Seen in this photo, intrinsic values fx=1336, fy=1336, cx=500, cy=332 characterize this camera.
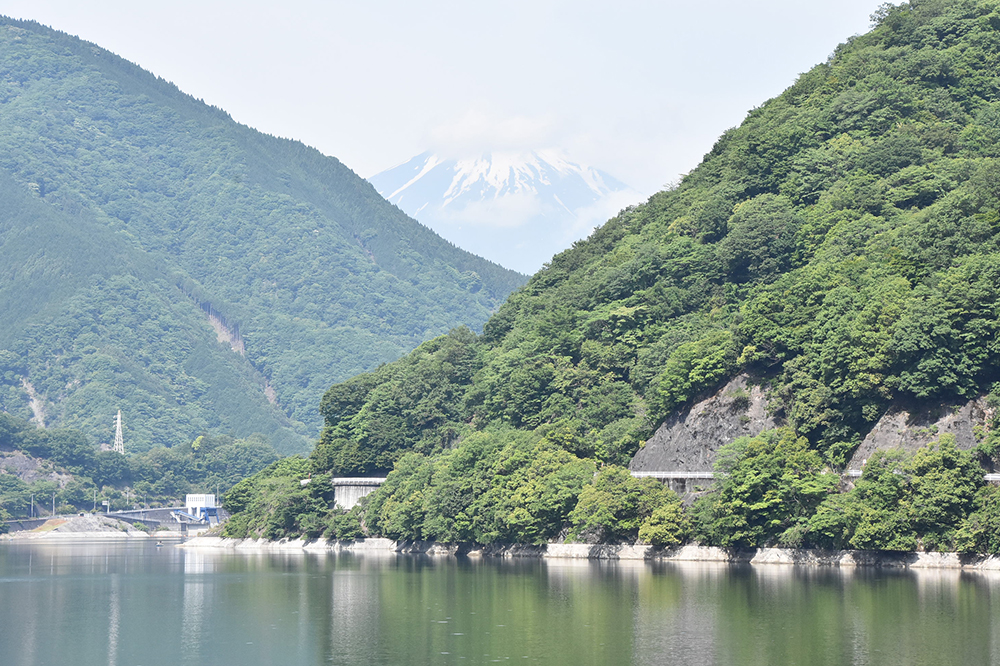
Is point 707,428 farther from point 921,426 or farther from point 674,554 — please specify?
point 921,426

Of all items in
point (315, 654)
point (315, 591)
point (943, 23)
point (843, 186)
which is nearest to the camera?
point (315, 654)

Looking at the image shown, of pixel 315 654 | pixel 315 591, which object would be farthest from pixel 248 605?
pixel 315 654

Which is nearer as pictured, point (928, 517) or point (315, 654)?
point (315, 654)

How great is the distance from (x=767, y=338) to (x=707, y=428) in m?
8.47

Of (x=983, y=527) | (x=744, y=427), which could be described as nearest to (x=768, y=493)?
(x=744, y=427)

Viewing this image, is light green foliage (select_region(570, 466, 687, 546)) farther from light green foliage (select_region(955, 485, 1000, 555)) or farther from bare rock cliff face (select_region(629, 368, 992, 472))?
light green foliage (select_region(955, 485, 1000, 555))

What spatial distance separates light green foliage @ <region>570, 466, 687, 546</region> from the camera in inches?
3812

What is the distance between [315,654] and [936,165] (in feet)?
289

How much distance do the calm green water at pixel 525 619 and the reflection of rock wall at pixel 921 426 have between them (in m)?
12.6

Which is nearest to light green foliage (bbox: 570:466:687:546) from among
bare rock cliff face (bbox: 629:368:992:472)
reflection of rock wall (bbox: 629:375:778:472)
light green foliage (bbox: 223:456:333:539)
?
reflection of rock wall (bbox: 629:375:778:472)

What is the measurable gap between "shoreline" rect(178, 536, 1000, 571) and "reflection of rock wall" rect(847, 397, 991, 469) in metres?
7.57

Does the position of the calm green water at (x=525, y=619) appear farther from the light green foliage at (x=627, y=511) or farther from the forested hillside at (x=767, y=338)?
the forested hillside at (x=767, y=338)

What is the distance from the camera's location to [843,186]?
4985 inches

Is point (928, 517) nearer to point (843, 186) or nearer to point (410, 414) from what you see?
A: point (843, 186)
